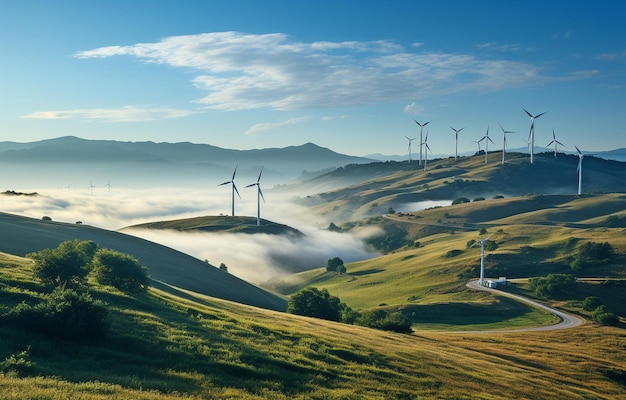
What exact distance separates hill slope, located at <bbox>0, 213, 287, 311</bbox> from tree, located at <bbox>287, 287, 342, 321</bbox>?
59.7ft

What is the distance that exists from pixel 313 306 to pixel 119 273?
49.8 m

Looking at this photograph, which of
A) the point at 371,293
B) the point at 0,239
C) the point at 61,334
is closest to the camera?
the point at 61,334

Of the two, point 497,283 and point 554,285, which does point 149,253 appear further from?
point 554,285

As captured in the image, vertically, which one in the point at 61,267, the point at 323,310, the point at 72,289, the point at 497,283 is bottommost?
the point at 497,283

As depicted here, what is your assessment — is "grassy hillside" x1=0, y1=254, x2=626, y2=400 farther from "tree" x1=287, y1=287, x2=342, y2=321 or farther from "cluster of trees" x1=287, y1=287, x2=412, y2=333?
"tree" x1=287, y1=287, x2=342, y2=321

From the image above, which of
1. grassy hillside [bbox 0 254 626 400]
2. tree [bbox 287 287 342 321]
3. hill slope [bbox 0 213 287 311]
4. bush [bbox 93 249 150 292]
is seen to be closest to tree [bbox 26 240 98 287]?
grassy hillside [bbox 0 254 626 400]

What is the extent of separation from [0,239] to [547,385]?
96.0m

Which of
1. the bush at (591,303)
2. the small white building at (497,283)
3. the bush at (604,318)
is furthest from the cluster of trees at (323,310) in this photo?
the small white building at (497,283)

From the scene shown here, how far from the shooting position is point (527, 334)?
102m

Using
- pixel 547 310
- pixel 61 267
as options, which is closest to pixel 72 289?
pixel 61 267

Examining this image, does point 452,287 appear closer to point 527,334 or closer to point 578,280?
point 578,280

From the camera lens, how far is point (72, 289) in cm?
4144

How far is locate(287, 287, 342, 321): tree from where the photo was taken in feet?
318

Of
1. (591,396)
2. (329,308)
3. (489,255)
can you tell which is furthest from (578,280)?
(591,396)
